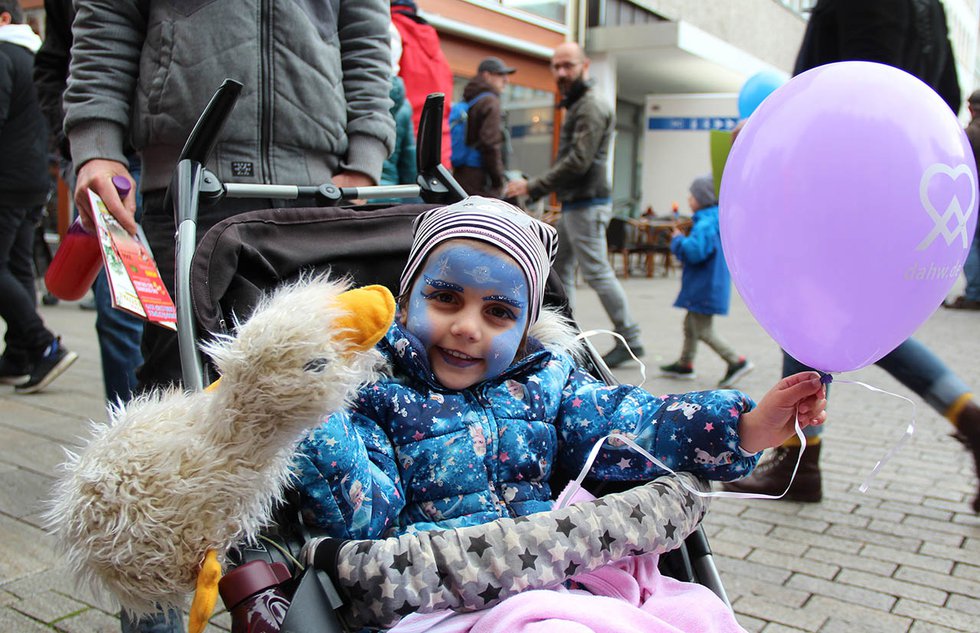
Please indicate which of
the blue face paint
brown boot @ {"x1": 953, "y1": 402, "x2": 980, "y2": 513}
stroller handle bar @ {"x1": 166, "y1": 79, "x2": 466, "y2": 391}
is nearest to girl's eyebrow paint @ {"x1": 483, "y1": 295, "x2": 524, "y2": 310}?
the blue face paint

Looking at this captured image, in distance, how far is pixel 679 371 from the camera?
5918mm

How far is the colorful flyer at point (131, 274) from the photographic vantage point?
79.0 inches

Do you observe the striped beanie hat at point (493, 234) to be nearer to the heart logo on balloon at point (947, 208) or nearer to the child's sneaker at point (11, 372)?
the heart logo on balloon at point (947, 208)

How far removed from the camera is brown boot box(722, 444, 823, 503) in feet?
11.4

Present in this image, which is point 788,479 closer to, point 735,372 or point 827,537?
point 827,537

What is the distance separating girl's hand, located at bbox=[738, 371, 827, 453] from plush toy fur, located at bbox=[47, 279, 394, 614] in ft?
2.56

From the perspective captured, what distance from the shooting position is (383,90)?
2.65 metres

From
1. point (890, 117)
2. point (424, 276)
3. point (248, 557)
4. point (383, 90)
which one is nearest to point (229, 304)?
point (424, 276)

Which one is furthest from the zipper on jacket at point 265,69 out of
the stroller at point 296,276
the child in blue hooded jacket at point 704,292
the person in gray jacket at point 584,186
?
the child in blue hooded jacket at point 704,292

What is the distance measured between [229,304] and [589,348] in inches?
34.5

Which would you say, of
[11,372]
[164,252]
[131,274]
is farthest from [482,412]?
[11,372]

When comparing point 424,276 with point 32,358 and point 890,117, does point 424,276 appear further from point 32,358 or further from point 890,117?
point 32,358

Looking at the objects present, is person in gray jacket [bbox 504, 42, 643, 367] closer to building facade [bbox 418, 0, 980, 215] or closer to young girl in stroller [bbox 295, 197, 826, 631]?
young girl in stroller [bbox 295, 197, 826, 631]

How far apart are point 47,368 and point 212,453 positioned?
411cm
